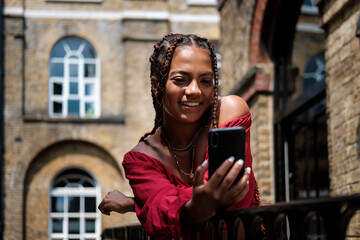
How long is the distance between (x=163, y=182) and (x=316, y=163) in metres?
6.41

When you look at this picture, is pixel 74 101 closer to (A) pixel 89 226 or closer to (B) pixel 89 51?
(B) pixel 89 51

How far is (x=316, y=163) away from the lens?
842 centimetres

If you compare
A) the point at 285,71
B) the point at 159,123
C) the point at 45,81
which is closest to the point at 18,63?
the point at 45,81

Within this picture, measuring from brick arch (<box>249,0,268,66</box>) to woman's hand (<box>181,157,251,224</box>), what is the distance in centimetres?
783

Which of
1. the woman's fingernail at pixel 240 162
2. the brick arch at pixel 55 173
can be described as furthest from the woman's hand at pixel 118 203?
the brick arch at pixel 55 173

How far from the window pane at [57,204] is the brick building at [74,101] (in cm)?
3

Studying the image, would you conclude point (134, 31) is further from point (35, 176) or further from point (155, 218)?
point (155, 218)

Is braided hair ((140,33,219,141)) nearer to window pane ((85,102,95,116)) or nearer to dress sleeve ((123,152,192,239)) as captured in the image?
dress sleeve ((123,152,192,239))

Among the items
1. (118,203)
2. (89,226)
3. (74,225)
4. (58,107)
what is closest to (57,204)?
(74,225)

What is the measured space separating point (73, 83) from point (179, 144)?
17.9 m

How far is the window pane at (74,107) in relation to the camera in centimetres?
1998

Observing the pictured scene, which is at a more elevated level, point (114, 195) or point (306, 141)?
point (306, 141)

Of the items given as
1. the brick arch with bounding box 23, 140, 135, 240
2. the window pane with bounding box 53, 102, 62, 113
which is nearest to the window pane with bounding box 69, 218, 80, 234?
the brick arch with bounding box 23, 140, 135, 240

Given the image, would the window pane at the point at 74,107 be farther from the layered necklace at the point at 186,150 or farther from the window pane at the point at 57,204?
the layered necklace at the point at 186,150
